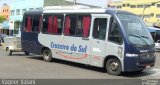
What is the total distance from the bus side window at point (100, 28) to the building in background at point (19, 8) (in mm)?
44303

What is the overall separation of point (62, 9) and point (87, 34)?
2523 mm

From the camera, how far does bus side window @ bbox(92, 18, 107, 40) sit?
13961 mm

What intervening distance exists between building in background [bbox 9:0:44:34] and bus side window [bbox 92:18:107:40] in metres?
44.3

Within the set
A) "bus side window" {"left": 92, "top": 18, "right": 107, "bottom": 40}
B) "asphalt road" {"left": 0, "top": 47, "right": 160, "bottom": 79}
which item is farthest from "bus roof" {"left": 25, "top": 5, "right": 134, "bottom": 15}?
"asphalt road" {"left": 0, "top": 47, "right": 160, "bottom": 79}

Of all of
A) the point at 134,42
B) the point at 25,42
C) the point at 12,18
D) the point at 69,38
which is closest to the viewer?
the point at 134,42

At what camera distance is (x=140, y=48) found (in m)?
13.2

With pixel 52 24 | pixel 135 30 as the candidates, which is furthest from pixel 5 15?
pixel 135 30

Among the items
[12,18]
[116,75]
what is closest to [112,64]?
[116,75]

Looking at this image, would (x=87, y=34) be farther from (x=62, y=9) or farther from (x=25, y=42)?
(x=25, y=42)

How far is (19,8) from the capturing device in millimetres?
62812

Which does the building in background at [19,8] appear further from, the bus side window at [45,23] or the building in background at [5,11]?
the bus side window at [45,23]

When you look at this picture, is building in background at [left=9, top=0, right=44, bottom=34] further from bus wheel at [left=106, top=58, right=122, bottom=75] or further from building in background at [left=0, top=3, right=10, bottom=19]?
bus wheel at [left=106, top=58, right=122, bottom=75]

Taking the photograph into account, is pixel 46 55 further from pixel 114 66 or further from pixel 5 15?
pixel 5 15

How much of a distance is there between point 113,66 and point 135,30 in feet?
5.43
